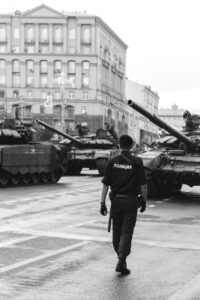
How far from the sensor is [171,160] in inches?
677

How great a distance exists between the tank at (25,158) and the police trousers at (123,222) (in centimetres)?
1342

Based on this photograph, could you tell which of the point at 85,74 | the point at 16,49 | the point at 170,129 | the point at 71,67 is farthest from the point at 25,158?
the point at 16,49

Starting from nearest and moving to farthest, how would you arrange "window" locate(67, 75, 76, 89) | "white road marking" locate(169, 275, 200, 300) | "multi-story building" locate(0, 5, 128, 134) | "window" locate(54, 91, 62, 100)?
"white road marking" locate(169, 275, 200, 300)
"window" locate(54, 91, 62, 100)
"multi-story building" locate(0, 5, 128, 134)
"window" locate(67, 75, 76, 89)

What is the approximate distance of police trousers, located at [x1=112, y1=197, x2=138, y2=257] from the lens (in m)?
7.57

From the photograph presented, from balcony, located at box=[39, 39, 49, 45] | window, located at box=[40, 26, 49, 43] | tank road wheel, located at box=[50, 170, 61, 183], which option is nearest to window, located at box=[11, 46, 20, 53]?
balcony, located at box=[39, 39, 49, 45]

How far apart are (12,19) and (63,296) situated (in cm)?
11040

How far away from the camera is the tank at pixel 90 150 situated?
2806cm

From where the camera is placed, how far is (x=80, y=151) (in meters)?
29.1

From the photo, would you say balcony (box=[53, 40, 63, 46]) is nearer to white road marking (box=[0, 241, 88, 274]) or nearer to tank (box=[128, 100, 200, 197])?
tank (box=[128, 100, 200, 197])

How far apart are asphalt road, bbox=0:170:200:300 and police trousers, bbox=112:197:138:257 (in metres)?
0.31

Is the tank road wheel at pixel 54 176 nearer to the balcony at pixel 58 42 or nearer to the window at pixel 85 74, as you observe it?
the window at pixel 85 74

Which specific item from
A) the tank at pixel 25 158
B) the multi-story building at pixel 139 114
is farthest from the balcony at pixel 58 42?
the tank at pixel 25 158

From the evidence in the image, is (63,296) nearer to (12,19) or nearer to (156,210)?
(156,210)

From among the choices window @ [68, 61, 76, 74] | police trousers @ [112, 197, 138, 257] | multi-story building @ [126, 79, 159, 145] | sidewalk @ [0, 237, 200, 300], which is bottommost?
sidewalk @ [0, 237, 200, 300]
